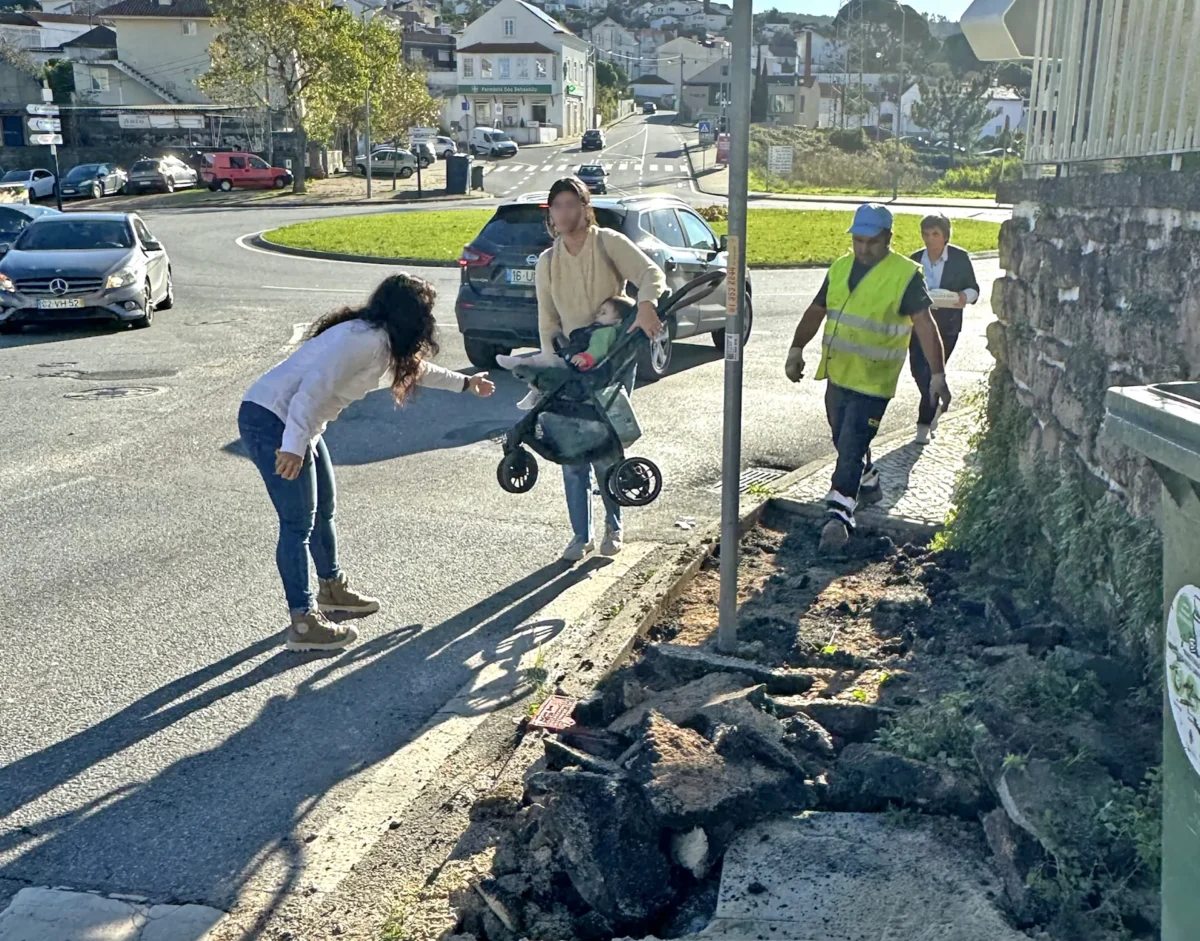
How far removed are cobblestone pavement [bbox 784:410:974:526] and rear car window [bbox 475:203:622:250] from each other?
438 cm

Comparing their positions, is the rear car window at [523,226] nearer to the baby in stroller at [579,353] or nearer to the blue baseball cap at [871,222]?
the baby in stroller at [579,353]

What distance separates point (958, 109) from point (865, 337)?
265 ft

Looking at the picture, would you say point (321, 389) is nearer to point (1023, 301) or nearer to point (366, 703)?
point (366, 703)

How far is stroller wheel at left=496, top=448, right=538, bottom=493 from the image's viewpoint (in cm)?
670

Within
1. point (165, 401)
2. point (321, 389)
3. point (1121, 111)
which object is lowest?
point (165, 401)

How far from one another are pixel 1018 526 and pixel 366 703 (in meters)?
3.11

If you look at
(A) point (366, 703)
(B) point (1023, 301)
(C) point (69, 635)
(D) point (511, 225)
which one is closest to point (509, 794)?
(A) point (366, 703)

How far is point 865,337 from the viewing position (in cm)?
671

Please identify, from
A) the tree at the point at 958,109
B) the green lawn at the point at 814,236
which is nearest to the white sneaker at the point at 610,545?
the green lawn at the point at 814,236

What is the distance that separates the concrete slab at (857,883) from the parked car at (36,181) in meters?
49.8

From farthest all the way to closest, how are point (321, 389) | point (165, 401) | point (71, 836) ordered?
point (165, 401) → point (321, 389) → point (71, 836)

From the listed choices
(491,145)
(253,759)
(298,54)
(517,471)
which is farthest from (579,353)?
(491,145)

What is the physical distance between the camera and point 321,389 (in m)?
5.42

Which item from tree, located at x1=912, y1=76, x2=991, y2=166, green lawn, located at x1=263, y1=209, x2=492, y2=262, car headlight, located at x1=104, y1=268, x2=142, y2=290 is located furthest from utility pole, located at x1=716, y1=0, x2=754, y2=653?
tree, located at x1=912, y1=76, x2=991, y2=166
